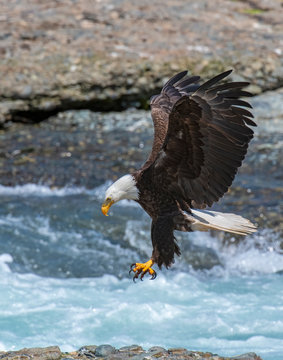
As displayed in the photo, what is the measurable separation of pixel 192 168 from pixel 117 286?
7.50ft

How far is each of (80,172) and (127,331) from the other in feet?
11.0

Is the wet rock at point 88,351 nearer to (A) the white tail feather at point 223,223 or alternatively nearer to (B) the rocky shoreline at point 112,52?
(A) the white tail feather at point 223,223

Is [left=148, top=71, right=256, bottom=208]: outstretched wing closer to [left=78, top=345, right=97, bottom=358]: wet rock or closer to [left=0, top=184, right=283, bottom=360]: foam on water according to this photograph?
[left=78, top=345, right=97, bottom=358]: wet rock

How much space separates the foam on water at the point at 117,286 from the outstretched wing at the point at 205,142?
56.2 inches

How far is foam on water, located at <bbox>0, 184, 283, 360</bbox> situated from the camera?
20.1 feet

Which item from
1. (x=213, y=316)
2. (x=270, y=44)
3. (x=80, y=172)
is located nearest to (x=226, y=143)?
(x=213, y=316)

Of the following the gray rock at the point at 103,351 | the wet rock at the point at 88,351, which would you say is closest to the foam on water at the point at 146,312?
the wet rock at the point at 88,351

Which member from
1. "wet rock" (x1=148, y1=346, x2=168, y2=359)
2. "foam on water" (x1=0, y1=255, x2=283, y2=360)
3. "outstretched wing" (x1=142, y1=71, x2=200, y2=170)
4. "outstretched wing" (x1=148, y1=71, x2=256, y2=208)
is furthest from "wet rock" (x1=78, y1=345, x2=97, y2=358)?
"outstretched wing" (x1=142, y1=71, x2=200, y2=170)

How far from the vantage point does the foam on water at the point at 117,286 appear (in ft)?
20.1

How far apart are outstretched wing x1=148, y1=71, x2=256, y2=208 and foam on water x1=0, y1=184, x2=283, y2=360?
143 centimetres

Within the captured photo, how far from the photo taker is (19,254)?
752 centimetres

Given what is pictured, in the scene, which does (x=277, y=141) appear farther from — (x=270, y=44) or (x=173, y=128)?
(x=173, y=128)

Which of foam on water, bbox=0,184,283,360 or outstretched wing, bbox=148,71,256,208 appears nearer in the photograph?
outstretched wing, bbox=148,71,256,208

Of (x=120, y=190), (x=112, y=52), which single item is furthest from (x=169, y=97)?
(x=112, y=52)
